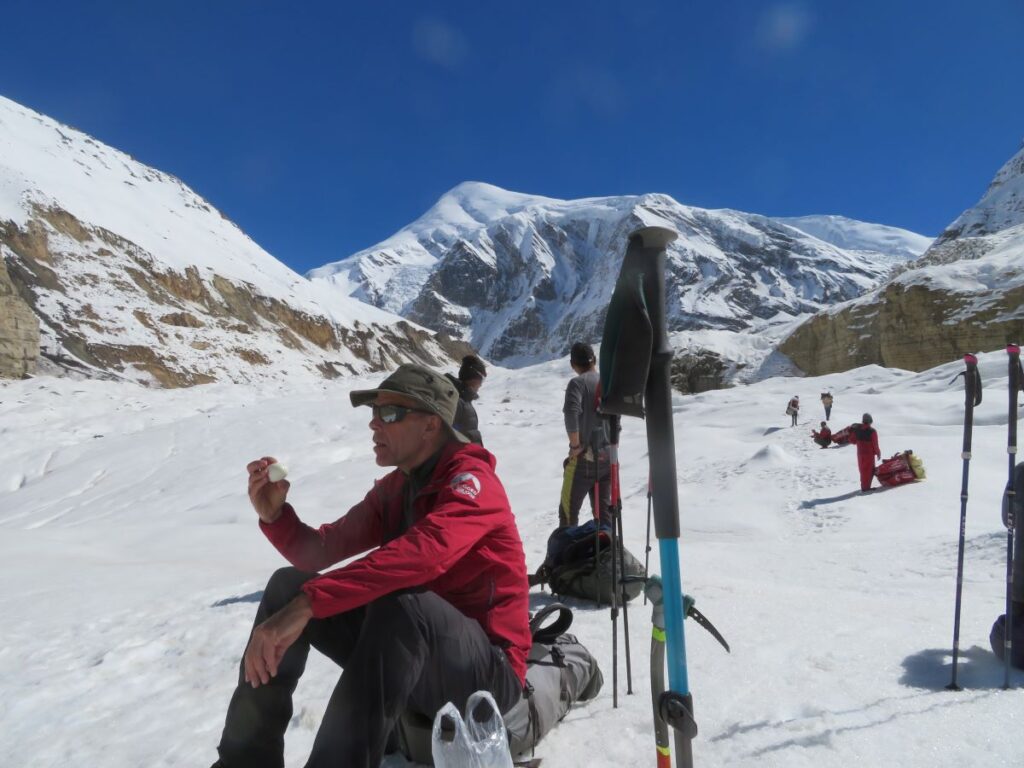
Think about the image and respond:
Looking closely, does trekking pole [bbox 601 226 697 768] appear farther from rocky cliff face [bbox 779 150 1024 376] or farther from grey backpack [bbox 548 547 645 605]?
rocky cliff face [bbox 779 150 1024 376]

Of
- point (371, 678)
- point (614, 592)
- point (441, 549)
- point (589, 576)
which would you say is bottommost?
point (589, 576)

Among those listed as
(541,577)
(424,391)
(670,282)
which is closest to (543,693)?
(424,391)

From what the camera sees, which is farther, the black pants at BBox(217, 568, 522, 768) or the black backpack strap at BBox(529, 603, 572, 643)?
the black backpack strap at BBox(529, 603, 572, 643)

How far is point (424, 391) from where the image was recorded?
6.90 feet

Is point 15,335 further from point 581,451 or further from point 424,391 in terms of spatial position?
point 424,391

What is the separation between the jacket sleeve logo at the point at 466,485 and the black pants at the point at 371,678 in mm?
321

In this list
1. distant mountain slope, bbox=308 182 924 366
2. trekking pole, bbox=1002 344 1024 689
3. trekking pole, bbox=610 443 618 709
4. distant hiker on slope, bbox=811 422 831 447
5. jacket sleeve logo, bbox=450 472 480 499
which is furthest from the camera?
distant mountain slope, bbox=308 182 924 366

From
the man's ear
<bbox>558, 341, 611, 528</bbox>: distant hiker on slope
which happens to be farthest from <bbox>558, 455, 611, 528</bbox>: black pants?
the man's ear

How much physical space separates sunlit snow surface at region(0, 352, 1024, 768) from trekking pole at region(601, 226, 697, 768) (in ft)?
2.03

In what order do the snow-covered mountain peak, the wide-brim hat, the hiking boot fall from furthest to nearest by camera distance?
1. the snow-covered mountain peak
2. the hiking boot
3. the wide-brim hat

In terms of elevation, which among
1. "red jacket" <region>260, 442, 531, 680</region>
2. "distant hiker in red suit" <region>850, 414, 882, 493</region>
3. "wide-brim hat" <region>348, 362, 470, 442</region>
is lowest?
"distant hiker in red suit" <region>850, 414, 882, 493</region>

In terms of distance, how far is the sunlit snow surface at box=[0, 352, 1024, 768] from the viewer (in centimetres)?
212

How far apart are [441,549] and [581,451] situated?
11.2 feet

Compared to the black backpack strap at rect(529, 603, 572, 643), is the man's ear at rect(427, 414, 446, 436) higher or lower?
higher
